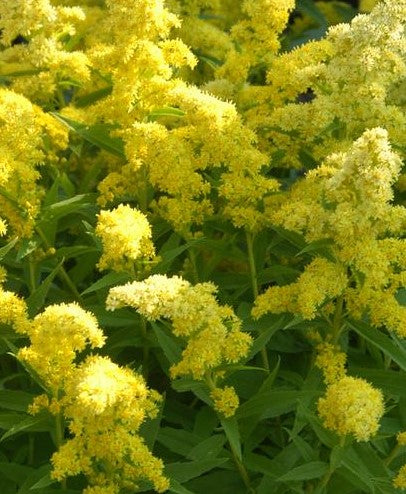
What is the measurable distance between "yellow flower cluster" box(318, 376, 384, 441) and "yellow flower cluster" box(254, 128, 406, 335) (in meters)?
0.32

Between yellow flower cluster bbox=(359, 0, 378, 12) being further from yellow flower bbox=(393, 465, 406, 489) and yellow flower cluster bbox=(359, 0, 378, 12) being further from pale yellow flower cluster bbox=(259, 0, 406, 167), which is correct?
yellow flower bbox=(393, 465, 406, 489)

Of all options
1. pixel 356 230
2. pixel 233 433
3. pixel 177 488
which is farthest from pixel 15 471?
pixel 356 230

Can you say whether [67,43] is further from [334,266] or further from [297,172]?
[334,266]

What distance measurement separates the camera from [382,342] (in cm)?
292

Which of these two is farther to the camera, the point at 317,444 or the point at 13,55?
the point at 13,55

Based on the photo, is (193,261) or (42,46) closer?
(193,261)

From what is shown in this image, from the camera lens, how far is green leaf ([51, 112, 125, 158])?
3576 millimetres

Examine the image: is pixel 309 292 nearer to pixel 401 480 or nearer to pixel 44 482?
pixel 401 480

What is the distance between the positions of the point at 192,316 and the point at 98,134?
1.33 m

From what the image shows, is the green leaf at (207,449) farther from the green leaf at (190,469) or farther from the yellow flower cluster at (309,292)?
the yellow flower cluster at (309,292)

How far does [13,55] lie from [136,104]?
127cm

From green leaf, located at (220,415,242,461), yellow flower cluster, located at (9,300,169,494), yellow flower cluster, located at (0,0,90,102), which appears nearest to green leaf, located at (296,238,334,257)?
A: green leaf, located at (220,415,242,461)

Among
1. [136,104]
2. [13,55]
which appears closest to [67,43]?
[13,55]

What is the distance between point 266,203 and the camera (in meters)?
3.40
